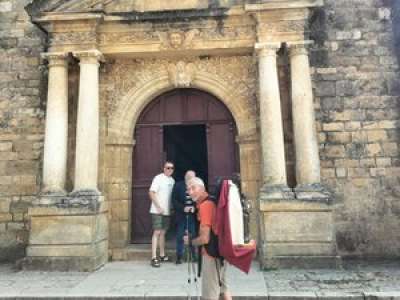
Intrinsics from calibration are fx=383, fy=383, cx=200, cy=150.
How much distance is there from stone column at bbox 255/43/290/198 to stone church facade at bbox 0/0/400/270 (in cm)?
2

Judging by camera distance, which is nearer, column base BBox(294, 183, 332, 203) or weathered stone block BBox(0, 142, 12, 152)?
column base BBox(294, 183, 332, 203)

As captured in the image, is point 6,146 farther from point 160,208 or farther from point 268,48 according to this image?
point 268,48

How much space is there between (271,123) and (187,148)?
5.45 m

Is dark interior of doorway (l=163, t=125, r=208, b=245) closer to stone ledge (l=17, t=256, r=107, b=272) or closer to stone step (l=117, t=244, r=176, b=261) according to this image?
stone step (l=117, t=244, r=176, b=261)

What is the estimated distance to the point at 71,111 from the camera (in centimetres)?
751

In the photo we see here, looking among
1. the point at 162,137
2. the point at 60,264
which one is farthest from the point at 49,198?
the point at 162,137

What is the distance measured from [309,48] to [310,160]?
2.27 metres

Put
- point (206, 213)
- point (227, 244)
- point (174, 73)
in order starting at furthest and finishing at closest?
1. point (174, 73)
2. point (206, 213)
3. point (227, 244)

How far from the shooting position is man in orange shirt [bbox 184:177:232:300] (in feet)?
11.1

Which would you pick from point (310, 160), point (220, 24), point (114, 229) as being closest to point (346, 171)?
point (310, 160)

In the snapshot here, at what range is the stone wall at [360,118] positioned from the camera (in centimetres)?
701

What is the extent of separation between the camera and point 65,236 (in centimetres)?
644

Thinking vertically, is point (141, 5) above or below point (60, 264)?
→ above

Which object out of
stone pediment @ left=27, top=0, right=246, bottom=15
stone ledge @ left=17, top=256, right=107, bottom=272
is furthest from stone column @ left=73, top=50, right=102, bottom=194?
stone ledge @ left=17, top=256, right=107, bottom=272
